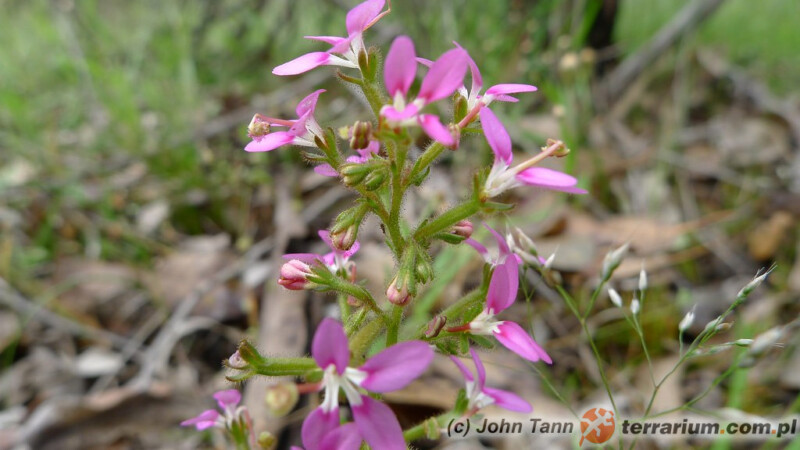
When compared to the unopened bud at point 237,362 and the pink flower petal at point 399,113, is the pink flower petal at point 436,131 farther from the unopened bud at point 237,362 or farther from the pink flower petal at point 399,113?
the unopened bud at point 237,362

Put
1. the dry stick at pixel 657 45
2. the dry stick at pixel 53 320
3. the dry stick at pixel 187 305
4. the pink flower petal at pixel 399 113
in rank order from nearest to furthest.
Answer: the pink flower petal at pixel 399 113
the dry stick at pixel 187 305
the dry stick at pixel 53 320
the dry stick at pixel 657 45

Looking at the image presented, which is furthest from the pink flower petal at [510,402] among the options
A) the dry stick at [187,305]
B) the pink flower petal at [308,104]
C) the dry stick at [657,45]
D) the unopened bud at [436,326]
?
the dry stick at [657,45]

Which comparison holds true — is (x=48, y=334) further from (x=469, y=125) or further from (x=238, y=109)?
(x=469, y=125)

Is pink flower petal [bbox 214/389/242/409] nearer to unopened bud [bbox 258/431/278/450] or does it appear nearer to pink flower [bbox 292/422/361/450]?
unopened bud [bbox 258/431/278/450]

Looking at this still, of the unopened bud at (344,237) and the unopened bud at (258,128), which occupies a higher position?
the unopened bud at (258,128)

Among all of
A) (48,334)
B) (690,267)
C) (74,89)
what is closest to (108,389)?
(48,334)

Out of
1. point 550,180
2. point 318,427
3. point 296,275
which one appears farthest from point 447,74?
point 318,427
